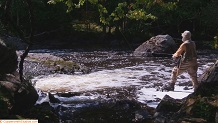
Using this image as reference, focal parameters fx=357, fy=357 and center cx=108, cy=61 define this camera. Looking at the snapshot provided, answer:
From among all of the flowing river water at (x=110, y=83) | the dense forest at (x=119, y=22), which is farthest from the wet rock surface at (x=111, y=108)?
the dense forest at (x=119, y=22)

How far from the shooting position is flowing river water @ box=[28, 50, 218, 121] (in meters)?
11.7

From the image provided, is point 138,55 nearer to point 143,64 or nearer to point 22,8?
point 143,64

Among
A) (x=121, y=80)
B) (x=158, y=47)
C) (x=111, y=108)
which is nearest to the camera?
(x=111, y=108)

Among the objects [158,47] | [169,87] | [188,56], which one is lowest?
[169,87]

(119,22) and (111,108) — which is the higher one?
(119,22)

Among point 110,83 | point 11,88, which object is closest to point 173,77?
point 110,83

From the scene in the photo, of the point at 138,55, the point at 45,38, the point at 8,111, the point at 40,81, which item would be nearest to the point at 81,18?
the point at 45,38

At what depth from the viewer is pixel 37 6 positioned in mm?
34469

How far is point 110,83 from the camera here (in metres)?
14.9

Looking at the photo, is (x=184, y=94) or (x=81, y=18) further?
(x=81, y=18)

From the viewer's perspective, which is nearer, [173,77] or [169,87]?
[173,77]

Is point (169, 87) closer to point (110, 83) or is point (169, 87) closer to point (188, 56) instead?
point (188, 56)

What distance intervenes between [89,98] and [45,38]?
25.2 meters

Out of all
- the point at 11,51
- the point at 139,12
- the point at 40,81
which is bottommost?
the point at 40,81
